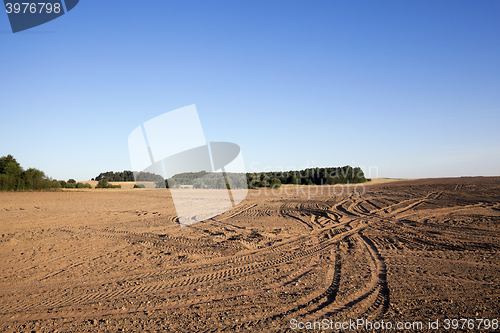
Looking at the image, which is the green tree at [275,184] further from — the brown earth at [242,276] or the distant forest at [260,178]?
the brown earth at [242,276]

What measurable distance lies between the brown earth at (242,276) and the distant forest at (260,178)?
32645 mm

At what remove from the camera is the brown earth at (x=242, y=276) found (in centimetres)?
403

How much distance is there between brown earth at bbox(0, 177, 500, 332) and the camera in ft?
13.2

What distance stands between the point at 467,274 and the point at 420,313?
2.50 m

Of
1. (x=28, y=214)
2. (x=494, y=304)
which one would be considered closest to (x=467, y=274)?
(x=494, y=304)

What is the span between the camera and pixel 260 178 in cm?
5106

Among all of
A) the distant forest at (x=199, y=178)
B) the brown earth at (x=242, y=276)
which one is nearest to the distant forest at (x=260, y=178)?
the distant forest at (x=199, y=178)

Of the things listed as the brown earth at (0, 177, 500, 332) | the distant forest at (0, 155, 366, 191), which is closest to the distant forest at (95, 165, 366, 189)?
the distant forest at (0, 155, 366, 191)

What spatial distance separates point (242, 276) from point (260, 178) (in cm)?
4535

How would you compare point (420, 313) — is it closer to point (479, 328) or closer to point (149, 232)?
point (479, 328)

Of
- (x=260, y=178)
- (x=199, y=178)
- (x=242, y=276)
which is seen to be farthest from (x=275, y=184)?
(x=242, y=276)

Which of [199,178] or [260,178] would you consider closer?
[199,178]

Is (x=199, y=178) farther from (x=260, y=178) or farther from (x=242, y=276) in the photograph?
(x=242, y=276)

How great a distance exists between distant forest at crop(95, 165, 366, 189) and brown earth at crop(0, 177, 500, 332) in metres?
32.6
